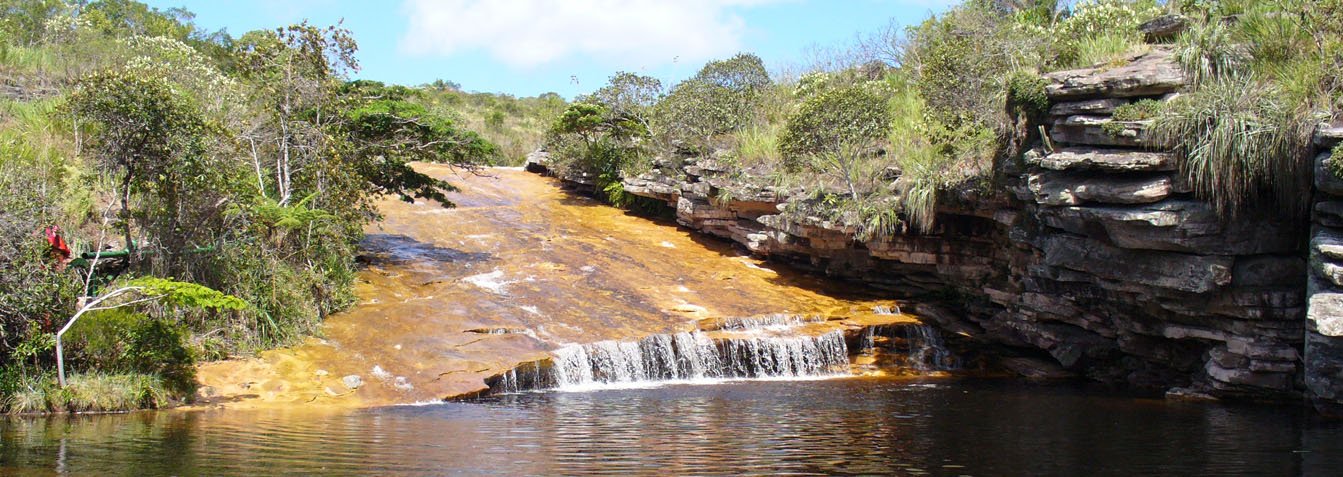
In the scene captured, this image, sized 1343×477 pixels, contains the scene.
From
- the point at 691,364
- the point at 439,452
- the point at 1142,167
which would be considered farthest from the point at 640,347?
the point at 1142,167

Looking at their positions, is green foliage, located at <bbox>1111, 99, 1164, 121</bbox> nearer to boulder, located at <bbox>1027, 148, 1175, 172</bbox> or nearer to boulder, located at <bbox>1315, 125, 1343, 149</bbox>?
boulder, located at <bbox>1027, 148, 1175, 172</bbox>

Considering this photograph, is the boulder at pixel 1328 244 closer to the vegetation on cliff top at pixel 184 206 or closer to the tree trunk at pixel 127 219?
the vegetation on cliff top at pixel 184 206

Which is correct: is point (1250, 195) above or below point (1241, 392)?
above

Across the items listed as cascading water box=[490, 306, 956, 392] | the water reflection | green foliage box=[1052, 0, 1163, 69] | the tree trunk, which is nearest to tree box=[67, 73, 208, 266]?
the tree trunk

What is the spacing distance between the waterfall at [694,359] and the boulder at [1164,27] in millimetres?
7881

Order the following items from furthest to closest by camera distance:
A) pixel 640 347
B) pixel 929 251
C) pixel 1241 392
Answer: pixel 929 251 < pixel 640 347 < pixel 1241 392

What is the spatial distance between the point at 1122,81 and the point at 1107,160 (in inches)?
52.8

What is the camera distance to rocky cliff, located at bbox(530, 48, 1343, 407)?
13758 millimetres

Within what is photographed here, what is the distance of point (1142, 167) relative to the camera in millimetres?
13852

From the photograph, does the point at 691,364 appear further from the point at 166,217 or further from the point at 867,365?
the point at 166,217

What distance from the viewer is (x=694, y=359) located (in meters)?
17.5

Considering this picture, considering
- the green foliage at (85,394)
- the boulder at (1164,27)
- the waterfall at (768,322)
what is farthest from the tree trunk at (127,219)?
the boulder at (1164,27)

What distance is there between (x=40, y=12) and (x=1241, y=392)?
36397 millimetres

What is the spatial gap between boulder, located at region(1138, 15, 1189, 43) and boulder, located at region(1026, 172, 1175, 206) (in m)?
3.70
